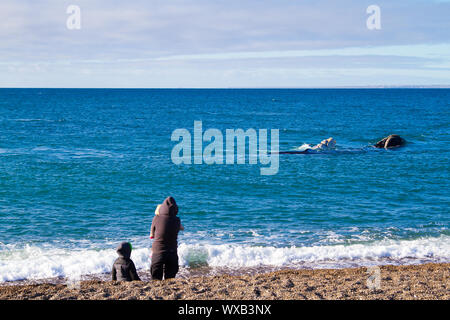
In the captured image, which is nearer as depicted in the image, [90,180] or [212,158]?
[90,180]

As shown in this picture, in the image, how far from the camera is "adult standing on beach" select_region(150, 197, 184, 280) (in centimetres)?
823

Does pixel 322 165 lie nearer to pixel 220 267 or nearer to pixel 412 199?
pixel 412 199

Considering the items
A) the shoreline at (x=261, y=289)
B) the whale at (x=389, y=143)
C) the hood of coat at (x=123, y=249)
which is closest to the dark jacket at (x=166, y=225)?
the hood of coat at (x=123, y=249)

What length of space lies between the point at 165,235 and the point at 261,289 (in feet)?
6.81

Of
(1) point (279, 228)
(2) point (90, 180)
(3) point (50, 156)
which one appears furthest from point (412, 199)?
(3) point (50, 156)

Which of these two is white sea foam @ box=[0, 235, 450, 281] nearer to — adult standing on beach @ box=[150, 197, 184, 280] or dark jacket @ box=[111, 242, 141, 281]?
dark jacket @ box=[111, 242, 141, 281]

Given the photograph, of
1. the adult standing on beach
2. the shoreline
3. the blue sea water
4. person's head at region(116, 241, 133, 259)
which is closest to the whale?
the blue sea water

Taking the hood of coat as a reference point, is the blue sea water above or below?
below

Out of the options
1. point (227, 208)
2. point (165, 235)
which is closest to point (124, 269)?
point (165, 235)

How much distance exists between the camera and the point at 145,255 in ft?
40.7

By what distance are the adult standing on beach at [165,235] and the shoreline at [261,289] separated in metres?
0.34

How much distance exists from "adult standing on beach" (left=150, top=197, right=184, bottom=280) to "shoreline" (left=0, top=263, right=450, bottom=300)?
0.34 m
